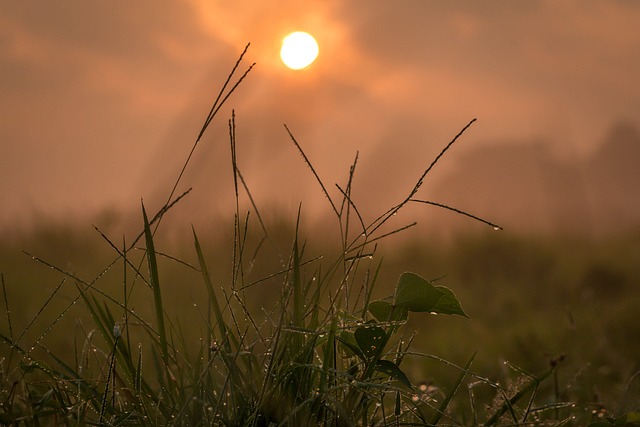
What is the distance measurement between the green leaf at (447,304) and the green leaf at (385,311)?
69mm

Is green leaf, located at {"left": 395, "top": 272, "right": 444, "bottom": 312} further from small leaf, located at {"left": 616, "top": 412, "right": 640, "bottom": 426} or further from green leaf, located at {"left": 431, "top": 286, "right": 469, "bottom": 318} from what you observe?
small leaf, located at {"left": 616, "top": 412, "right": 640, "bottom": 426}

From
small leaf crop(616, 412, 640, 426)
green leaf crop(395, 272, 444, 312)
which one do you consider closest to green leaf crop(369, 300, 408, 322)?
green leaf crop(395, 272, 444, 312)

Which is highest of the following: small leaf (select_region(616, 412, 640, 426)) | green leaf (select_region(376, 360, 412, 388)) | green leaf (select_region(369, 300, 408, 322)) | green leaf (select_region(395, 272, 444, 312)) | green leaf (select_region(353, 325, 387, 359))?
green leaf (select_region(395, 272, 444, 312))

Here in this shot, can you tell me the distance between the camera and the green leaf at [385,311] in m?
1.57

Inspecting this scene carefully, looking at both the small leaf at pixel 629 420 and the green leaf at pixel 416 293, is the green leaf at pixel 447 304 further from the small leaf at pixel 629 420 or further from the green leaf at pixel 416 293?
the small leaf at pixel 629 420

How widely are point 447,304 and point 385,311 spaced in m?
0.13

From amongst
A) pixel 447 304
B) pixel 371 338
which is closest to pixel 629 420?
pixel 447 304

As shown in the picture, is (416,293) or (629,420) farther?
(629,420)

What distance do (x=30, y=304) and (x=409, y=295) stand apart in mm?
4172

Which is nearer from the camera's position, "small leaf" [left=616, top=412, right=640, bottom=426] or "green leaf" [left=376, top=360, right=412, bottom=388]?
"green leaf" [left=376, top=360, right=412, bottom=388]

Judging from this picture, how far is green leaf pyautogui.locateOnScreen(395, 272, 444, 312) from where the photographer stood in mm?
1500

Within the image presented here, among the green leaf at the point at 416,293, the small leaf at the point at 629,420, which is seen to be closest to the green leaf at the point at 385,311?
the green leaf at the point at 416,293

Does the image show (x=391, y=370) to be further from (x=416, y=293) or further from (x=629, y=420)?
(x=629, y=420)

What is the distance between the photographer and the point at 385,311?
1591mm
